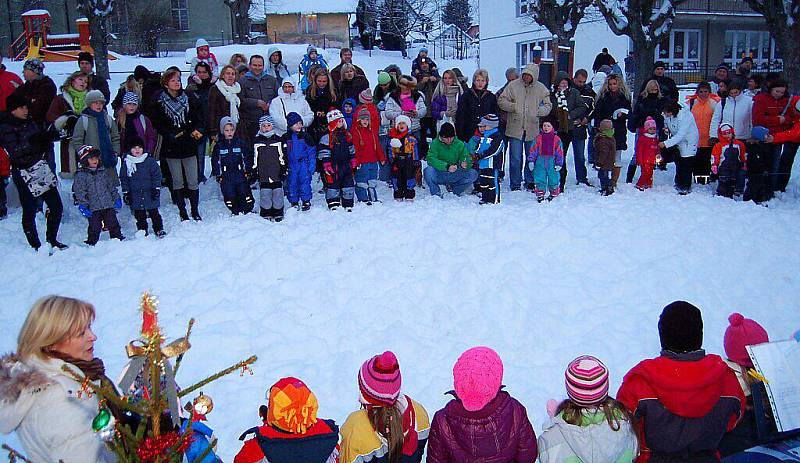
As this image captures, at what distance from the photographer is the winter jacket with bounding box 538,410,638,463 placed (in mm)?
2967

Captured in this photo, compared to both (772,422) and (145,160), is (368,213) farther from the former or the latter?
(772,422)

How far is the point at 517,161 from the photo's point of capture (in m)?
9.72

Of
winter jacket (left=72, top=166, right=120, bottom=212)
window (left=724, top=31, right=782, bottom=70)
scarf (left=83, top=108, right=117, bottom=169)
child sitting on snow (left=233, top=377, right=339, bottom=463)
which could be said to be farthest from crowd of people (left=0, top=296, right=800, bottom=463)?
window (left=724, top=31, right=782, bottom=70)

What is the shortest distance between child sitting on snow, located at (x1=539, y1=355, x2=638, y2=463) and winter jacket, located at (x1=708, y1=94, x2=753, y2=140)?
7841 millimetres

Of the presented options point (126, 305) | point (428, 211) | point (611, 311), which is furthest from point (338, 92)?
point (611, 311)

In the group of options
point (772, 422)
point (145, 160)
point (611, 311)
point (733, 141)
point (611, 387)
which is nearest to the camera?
point (772, 422)

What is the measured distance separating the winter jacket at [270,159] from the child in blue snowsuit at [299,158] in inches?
5.6

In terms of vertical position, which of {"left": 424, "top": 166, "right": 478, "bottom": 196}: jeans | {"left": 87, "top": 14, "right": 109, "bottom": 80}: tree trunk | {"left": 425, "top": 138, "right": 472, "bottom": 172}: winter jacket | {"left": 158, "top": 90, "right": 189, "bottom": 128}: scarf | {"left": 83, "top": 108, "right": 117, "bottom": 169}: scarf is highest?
{"left": 87, "top": 14, "right": 109, "bottom": 80}: tree trunk

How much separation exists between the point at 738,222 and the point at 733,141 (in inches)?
70.0

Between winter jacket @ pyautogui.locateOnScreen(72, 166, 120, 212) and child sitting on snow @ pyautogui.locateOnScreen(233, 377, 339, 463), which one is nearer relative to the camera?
child sitting on snow @ pyautogui.locateOnScreen(233, 377, 339, 463)

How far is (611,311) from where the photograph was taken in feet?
20.4

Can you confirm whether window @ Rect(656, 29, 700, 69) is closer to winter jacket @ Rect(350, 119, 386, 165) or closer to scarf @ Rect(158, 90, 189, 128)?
winter jacket @ Rect(350, 119, 386, 165)

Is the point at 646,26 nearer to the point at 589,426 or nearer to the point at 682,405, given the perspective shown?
the point at 682,405

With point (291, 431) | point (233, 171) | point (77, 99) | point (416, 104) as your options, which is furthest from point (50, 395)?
point (416, 104)
